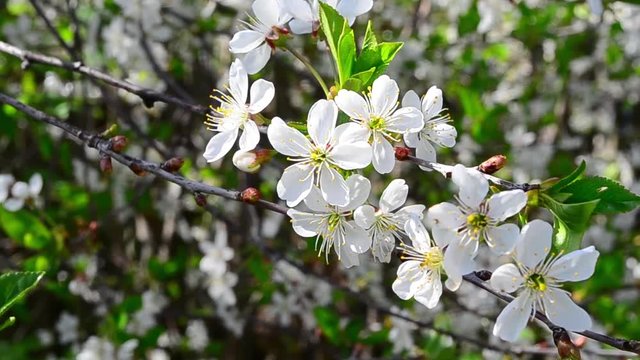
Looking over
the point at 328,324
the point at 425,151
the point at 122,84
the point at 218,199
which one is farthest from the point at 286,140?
the point at 218,199

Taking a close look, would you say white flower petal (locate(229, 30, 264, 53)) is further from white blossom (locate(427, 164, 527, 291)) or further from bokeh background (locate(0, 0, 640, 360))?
bokeh background (locate(0, 0, 640, 360))

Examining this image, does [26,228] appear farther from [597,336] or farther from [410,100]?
[597,336]

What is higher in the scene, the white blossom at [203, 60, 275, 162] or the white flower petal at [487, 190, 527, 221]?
the white flower petal at [487, 190, 527, 221]

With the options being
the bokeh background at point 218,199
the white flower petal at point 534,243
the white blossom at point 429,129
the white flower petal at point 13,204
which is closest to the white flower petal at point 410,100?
the white blossom at point 429,129

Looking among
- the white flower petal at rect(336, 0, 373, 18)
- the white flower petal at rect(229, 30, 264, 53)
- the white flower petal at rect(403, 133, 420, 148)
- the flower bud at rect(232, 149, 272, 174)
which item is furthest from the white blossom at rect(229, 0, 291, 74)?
the white flower petal at rect(403, 133, 420, 148)

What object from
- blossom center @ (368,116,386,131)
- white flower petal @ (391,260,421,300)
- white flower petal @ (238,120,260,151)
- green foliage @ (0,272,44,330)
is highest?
blossom center @ (368,116,386,131)

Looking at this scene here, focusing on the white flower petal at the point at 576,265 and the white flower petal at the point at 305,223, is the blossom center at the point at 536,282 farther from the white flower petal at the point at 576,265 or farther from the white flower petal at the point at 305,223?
the white flower petal at the point at 305,223

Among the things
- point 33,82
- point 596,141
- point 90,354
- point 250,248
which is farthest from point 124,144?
point 596,141
